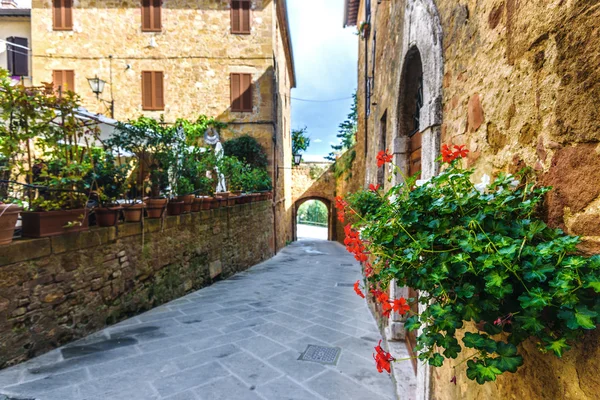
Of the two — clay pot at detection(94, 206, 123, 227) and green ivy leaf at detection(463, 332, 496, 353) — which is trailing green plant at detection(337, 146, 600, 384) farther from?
clay pot at detection(94, 206, 123, 227)

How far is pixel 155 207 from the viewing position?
4.53 metres

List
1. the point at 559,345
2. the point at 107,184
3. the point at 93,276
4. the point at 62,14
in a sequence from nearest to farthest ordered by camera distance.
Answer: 1. the point at 559,345
2. the point at 93,276
3. the point at 107,184
4. the point at 62,14

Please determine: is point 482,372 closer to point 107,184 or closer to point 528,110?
point 528,110

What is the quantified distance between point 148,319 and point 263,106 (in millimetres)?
8260

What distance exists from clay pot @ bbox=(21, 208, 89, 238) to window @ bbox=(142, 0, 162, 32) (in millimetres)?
9651

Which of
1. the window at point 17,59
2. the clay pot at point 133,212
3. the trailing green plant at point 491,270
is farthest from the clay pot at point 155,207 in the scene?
the window at point 17,59

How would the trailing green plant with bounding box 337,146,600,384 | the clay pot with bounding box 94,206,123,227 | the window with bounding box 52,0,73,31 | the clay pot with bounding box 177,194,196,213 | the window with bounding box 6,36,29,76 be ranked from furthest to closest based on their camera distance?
the window with bounding box 6,36,29,76
the window with bounding box 52,0,73,31
the clay pot with bounding box 177,194,196,213
the clay pot with bounding box 94,206,123,227
the trailing green plant with bounding box 337,146,600,384

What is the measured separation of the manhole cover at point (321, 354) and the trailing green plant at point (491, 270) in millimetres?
1964

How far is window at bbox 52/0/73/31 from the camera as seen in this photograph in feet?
34.4

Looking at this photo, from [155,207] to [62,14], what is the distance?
400 inches

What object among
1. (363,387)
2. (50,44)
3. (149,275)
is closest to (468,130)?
(363,387)

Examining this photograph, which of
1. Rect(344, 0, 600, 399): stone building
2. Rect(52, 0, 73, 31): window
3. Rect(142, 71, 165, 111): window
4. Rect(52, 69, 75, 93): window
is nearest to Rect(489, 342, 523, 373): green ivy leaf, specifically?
Rect(344, 0, 600, 399): stone building

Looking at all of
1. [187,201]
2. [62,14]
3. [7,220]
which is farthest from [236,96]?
[7,220]

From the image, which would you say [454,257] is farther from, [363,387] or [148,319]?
[148,319]
